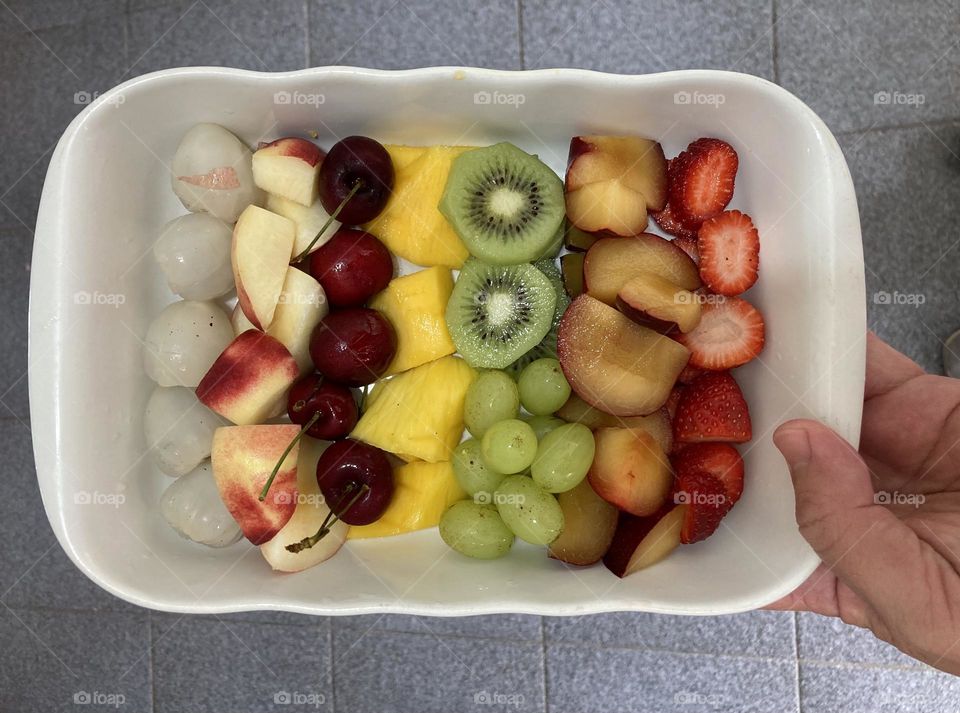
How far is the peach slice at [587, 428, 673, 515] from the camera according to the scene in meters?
0.93

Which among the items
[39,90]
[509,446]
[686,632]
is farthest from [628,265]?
[39,90]

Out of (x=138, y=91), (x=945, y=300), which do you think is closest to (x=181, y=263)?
(x=138, y=91)

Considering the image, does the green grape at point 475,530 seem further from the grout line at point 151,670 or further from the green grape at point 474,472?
the grout line at point 151,670

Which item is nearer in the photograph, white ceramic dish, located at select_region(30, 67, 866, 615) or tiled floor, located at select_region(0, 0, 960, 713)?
white ceramic dish, located at select_region(30, 67, 866, 615)

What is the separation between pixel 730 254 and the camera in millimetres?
956

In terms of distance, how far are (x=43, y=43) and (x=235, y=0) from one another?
1.34ft

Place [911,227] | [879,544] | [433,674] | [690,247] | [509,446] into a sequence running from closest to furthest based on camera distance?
[879,544]
[509,446]
[690,247]
[911,227]
[433,674]

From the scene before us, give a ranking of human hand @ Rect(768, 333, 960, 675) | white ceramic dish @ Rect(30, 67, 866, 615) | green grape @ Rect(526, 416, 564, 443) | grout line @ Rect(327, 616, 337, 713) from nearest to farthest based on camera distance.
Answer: human hand @ Rect(768, 333, 960, 675) < white ceramic dish @ Rect(30, 67, 866, 615) < green grape @ Rect(526, 416, 564, 443) < grout line @ Rect(327, 616, 337, 713)

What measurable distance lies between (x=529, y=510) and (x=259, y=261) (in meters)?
0.49

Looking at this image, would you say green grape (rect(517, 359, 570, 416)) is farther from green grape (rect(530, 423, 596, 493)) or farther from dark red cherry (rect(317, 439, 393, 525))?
dark red cherry (rect(317, 439, 393, 525))

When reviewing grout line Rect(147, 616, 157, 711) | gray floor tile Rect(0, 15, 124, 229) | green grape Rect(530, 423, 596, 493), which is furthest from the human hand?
gray floor tile Rect(0, 15, 124, 229)

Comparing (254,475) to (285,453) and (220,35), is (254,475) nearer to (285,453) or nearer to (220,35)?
(285,453)

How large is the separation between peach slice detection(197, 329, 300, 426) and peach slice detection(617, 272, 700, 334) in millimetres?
456

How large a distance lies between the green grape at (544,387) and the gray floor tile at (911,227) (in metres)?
0.66
